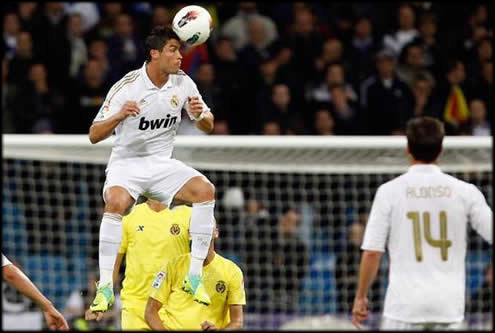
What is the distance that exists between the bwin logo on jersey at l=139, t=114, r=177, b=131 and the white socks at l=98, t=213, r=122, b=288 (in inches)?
22.0

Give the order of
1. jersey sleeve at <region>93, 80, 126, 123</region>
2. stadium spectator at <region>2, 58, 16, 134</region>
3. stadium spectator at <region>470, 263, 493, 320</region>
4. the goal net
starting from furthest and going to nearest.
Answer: stadium spectator at <region>2, 58, 16, 134</region>
stadium spectator at <region>470, 263, 493, 320</region>
the goal net
jersey sleeve at <region>93, 80, 126, 123</region>

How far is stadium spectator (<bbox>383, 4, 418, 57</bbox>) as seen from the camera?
1557 centimetres

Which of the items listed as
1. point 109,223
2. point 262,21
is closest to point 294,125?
point 262,21

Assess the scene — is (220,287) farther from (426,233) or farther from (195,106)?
(426,233)

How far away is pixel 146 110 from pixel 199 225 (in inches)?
30.1

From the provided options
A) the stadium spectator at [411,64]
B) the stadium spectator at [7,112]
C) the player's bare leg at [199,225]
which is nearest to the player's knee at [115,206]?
the player's bare leg at [199,225]

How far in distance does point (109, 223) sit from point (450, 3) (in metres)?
9.09

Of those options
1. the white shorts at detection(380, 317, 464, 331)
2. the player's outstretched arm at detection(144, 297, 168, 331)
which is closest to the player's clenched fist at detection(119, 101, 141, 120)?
the player's outstretched arm at detection(144, 297, 168, 331)

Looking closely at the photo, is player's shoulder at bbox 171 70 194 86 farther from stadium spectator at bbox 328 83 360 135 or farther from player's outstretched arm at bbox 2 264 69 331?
stadium spectator at bbox 328 83 360 135

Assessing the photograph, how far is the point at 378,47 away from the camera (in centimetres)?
1551

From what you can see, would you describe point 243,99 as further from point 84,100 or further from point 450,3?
point 450,3

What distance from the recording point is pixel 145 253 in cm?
912

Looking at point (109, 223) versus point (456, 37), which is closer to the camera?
point (109, 223)

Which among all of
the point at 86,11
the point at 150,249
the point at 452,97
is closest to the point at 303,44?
the point at 452,97
